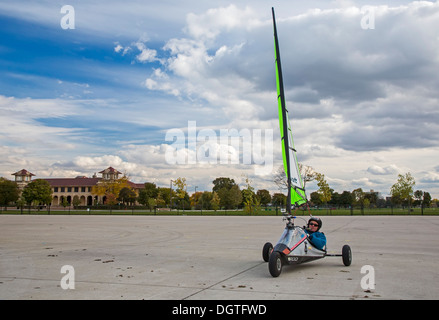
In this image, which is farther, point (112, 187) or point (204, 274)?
point (112, 187)

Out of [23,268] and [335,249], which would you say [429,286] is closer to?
[335,249]

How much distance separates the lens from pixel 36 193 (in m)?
95.8

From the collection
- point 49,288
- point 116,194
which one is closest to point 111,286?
point 49,288

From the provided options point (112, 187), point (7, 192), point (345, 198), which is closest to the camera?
point (112, 187)

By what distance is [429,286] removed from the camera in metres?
6.48

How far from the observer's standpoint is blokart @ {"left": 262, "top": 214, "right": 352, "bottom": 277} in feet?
24.2

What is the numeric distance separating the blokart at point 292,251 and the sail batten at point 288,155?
0.50 meters

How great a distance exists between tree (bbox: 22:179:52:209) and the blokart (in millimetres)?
100500

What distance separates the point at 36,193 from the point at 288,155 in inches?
3971

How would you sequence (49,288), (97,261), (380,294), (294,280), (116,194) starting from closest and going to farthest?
(380,294), (49,288), (294,280), (97,261), (116,194)

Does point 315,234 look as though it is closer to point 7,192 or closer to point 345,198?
point 7,192

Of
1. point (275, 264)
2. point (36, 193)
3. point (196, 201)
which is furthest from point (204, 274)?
point (196, 201)
